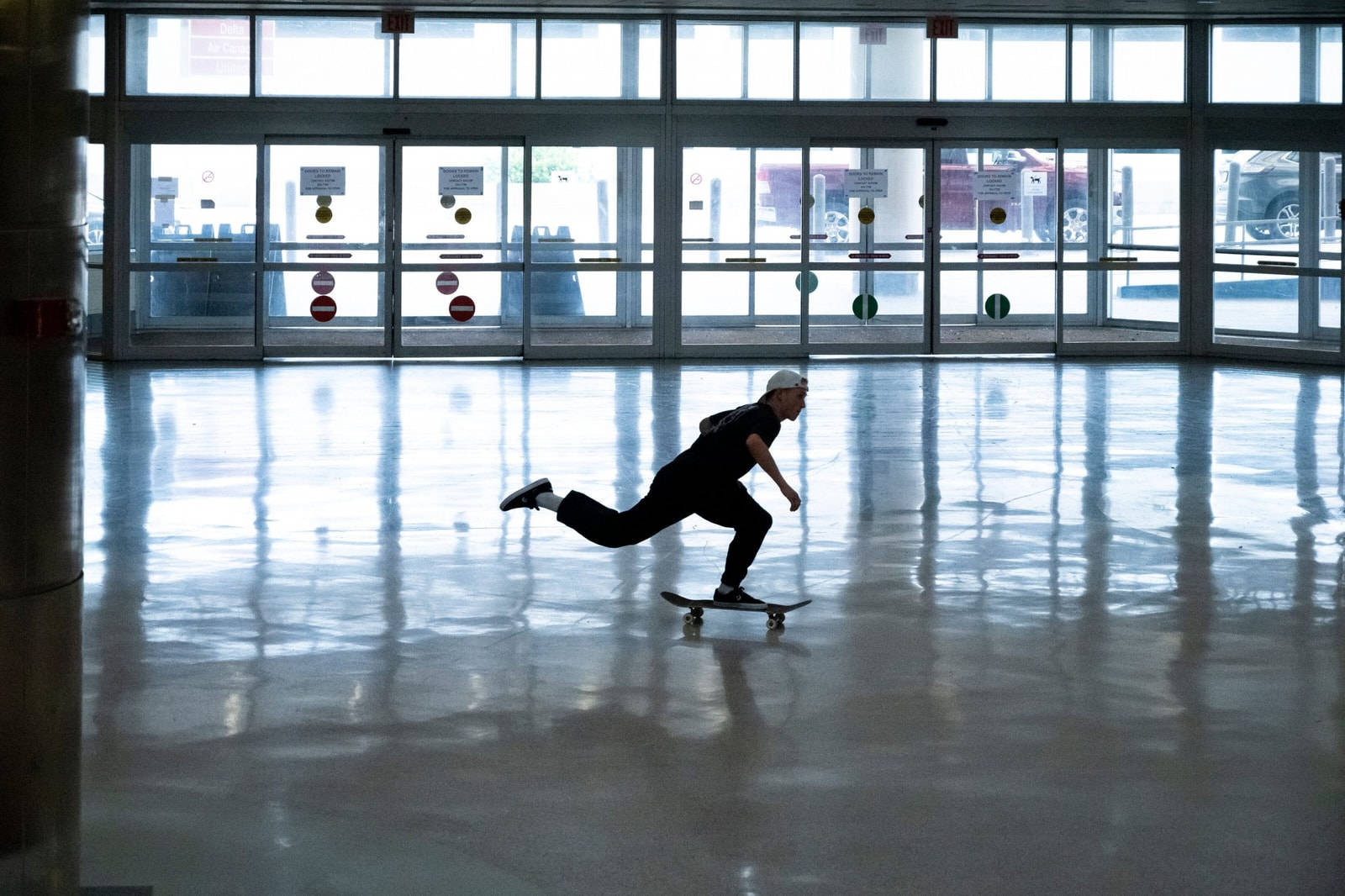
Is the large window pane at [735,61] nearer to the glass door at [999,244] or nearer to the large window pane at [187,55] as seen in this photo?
the glass door at [999,244]

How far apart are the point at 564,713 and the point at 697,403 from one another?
27.9ft

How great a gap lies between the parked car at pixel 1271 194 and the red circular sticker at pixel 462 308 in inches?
327

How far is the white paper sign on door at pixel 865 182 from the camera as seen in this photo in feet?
60.3

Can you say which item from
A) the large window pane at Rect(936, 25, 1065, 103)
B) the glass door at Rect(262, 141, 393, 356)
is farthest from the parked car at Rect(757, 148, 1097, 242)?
the glass door at Rect(262, 141, 393, 356)

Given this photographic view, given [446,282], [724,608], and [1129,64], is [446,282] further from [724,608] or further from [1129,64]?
[724,608]

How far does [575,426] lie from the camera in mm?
12336

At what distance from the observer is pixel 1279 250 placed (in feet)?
60.5

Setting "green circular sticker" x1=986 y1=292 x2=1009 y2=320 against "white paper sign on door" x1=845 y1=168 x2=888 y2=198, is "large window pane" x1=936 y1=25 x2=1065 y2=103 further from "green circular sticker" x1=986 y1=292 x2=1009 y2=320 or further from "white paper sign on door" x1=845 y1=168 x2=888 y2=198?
"green circular sticker" x1=986 y1=292 x2=1009 y2=320

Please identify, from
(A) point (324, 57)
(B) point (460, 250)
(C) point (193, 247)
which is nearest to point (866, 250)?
(B) point (460, 250)

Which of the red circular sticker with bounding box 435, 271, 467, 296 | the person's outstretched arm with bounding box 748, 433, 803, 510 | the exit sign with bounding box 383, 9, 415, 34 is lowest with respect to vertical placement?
the person's outstretched arm with bounding box 748, 433, 803, 510

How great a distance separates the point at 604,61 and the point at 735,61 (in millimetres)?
1377

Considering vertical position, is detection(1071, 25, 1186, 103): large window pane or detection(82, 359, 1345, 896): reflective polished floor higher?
detection(1071, 25, 1186, 103): large window pane

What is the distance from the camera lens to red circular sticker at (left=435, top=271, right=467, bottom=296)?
18109 millimetres

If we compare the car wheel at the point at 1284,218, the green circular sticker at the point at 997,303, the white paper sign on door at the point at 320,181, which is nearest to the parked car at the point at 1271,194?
the car wheel at the point at 1284,218
